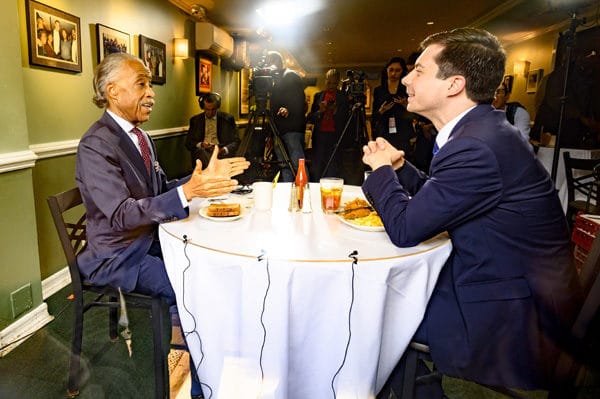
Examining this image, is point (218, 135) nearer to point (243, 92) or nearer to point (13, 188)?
point (13, 188)

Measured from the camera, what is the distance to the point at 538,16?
4.98 meters

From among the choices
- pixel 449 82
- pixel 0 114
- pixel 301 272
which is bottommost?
pixel 301 272

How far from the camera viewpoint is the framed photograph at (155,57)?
404 cm

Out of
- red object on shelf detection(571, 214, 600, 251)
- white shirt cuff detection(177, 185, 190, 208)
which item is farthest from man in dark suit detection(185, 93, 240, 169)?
red object on shelf detection(571, 214, 600, 251)

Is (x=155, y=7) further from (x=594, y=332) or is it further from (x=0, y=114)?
(x=594, y=332)

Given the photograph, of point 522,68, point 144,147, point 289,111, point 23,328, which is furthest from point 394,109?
point 522,68

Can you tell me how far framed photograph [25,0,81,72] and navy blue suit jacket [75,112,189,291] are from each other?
56.5 inches

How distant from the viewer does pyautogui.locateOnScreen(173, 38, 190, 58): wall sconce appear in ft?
16.3

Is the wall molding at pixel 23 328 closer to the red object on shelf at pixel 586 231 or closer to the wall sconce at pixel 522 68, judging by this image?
the red object on shelf at pixel 586 231

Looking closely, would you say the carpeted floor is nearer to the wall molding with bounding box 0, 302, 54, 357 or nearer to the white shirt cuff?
the wall molding with bounding box 0, 302, 54, 357

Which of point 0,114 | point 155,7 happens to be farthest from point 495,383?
point 155,7

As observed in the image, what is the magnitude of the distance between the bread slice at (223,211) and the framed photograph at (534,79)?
19.9ft

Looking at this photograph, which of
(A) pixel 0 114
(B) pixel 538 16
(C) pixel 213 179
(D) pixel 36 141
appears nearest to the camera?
(C) pixel 213 179

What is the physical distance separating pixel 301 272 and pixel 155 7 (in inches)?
175
